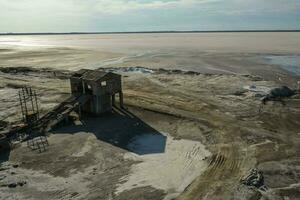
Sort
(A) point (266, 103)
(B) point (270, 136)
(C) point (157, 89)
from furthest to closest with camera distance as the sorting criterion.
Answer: (C) point (157, 89), (A) point (266, 103), (B) point (270, 136)

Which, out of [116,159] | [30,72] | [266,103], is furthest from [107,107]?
[30,72]

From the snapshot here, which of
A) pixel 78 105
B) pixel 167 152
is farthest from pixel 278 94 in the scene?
pixel 78 105

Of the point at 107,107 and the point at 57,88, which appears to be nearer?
the point at 107,107

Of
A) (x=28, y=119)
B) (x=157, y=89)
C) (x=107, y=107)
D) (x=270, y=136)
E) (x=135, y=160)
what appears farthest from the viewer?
(x=157, y=89)

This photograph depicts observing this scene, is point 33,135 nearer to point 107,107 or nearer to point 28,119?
point 28,119

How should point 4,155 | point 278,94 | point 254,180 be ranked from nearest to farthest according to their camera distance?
point 254,180, point 4,155, point 278,94

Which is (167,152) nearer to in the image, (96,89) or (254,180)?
(254,180)
